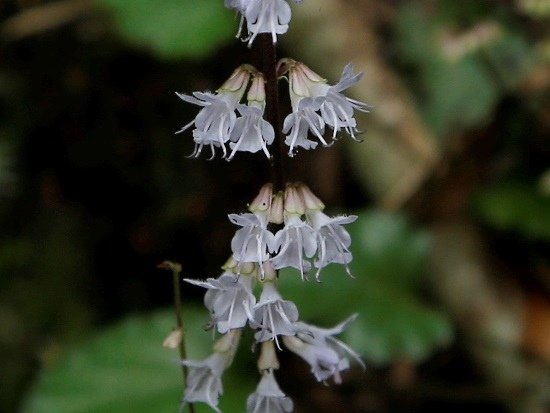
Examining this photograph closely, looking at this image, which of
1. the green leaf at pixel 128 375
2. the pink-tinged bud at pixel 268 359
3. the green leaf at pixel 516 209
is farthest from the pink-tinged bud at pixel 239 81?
the green leaf at pixel 516 209

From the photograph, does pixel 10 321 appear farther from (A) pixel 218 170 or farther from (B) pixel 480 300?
(B) pixel 480 300

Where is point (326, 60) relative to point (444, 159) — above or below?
above

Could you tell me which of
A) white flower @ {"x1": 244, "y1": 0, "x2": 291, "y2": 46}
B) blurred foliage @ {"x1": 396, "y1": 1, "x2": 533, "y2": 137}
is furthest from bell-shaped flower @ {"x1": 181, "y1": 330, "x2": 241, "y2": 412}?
blurred foliage @ {"x1": 396, "y1": 1, "x2": 533, "y2": 137}

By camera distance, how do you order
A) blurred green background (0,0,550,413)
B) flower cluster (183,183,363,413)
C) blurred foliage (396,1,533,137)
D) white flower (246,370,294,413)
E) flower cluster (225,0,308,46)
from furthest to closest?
blurred foliage (396,1,533,137)
blurred green background (0,0,550,413)
white flower (246,370,294,413)
flower cluster (183,183,363,413)
flower cluster (225,0,308,46)

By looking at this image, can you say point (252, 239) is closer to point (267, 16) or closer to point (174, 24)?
point (267, 16)

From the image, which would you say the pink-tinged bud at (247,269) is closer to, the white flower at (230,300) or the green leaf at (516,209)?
the white flower at (230,300)

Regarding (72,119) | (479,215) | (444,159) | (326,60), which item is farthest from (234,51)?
(479,215)

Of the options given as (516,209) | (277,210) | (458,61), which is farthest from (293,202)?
(458,61)

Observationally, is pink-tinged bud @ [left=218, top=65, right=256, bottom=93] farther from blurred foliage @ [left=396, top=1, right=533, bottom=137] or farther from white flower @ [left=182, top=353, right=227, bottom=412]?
blurred foliage @ [left=396, top=1, right=533, bottom=137]

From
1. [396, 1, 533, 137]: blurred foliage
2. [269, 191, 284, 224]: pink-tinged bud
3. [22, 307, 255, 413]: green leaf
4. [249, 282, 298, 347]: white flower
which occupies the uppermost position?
[396, 1, 533, 137]: blurred foliage
